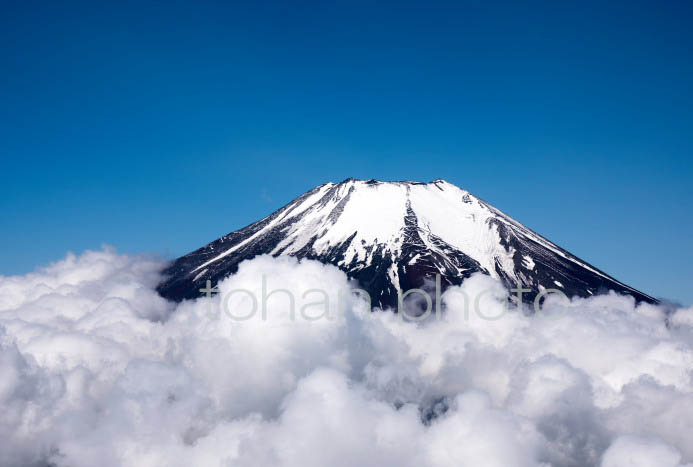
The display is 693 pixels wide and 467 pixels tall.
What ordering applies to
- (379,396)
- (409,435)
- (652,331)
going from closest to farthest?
(652,331) < (409,435) < (379,396)

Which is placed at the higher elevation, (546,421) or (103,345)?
(103,345)

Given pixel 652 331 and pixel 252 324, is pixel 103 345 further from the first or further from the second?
pixel 652 331

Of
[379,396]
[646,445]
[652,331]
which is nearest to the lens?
[646,445]

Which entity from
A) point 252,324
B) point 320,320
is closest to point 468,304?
point 320,320

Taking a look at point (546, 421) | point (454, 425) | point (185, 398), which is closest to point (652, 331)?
point (546, 421)

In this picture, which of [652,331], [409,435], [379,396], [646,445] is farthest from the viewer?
[379,396]

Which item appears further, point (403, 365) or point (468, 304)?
point (403, 365)

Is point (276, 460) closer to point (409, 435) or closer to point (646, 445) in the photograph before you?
point (409, 435)

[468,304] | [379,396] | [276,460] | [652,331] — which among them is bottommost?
[276,460]

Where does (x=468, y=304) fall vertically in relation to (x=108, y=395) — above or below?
above
